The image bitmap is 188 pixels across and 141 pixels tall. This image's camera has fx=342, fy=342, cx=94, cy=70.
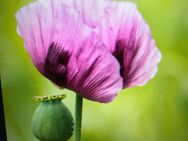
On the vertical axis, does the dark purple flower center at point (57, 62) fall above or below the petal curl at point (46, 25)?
below

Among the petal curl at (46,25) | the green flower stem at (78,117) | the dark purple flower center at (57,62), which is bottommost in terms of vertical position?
the green flower stem at (78,117)

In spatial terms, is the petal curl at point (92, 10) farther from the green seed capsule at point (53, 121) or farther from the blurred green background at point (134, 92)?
the green seed capsule at point (53, 121)

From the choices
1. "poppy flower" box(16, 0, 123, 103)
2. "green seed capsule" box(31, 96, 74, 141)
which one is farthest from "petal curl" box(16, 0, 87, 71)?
"green seed capsule" box(31, 96, 74, 141)

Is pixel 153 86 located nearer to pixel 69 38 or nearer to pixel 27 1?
pixel 69 38

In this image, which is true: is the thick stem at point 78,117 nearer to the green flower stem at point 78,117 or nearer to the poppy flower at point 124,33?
the green flower stem at point 78,117

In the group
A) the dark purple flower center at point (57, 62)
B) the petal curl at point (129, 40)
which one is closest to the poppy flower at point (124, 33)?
the petal curl at point (129, 40)

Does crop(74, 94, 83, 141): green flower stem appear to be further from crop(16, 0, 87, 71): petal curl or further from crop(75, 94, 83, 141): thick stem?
crop(16, 0, 87, 71): petal curl

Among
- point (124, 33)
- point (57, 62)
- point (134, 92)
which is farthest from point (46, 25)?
point (134, 92)
